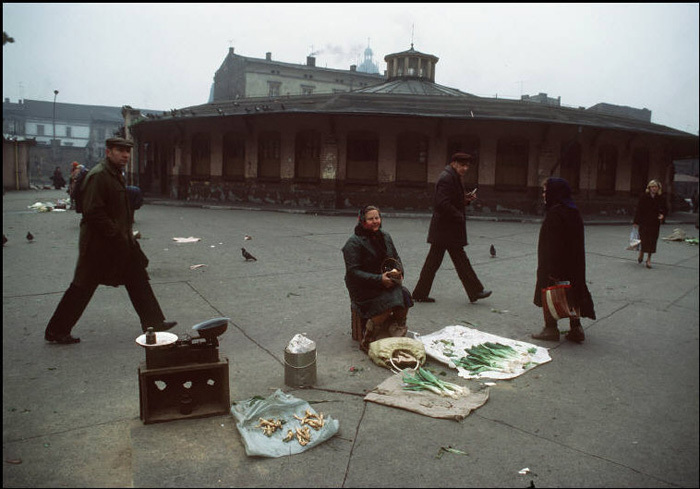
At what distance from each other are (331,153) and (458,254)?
16363mm

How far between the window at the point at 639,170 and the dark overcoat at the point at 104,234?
2604 centimetres

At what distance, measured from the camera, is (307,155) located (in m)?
23.5

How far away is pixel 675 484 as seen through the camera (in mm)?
3006

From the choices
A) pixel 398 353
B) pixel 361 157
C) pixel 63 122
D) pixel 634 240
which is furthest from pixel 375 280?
pixel 63 122

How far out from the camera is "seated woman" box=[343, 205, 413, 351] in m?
5.09

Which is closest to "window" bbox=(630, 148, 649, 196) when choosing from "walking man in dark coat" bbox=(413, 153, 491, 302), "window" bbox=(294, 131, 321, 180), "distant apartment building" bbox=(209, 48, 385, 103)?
"window" bbox=(294, 131, 321, 180)

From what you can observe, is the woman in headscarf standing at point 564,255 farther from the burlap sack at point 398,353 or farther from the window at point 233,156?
the window at point 233,156

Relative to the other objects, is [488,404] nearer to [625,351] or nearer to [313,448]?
[313,448]

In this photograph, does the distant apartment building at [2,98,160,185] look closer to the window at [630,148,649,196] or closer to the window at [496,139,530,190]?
the window at [496,139,530,190]

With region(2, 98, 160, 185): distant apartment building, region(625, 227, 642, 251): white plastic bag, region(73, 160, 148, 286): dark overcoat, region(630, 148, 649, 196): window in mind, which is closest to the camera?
region(73, 160, 148, 286): dark overcoat

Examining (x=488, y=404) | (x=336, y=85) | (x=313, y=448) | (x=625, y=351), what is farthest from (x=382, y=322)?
(x=336, y=85)

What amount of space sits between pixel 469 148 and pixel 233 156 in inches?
457

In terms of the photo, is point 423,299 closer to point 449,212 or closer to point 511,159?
point 449,212

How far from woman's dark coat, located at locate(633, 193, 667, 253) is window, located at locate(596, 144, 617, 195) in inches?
581
